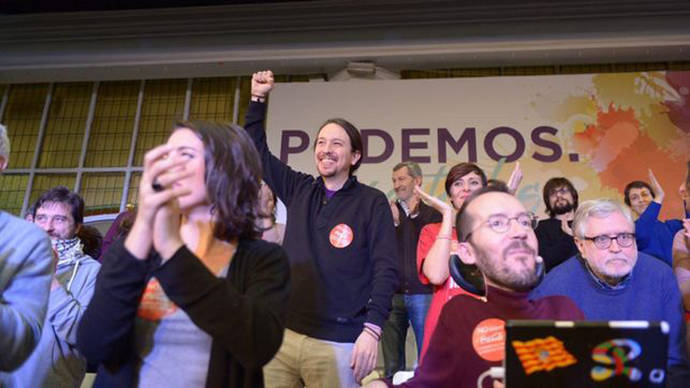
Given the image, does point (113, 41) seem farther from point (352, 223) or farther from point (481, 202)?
point (481, 202)

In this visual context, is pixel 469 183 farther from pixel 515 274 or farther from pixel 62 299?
pixel 62 299

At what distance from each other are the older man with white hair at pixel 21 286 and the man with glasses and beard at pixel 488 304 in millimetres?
780

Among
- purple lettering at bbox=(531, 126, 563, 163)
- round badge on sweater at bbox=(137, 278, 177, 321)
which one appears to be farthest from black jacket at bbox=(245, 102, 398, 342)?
purple lettering at bbox=(531, 126, 563, 163)

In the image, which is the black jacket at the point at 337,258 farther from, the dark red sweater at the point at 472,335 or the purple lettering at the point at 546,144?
the purple lettering at the point at 546,144

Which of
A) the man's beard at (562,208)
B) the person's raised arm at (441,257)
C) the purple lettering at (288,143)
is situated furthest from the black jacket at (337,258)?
the purple lettering at (288,143)

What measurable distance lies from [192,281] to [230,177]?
0.89 feet

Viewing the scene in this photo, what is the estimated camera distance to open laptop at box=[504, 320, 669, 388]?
1006 millimetres

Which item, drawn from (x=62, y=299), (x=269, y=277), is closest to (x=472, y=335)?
(x=269, y=277)

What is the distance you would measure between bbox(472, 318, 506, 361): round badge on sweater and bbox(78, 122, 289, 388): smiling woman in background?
0.49m

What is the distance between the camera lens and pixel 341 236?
2148 millimetres

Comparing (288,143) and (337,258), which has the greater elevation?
(288,143)

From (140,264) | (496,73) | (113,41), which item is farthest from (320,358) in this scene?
(113,41)

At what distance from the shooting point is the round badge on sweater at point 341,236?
214 cm

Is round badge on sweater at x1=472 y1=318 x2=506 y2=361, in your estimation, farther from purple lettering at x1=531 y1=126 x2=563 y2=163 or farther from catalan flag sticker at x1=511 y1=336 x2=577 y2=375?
purple lettering at x1=531 y1=126 x2=563 y2=163
